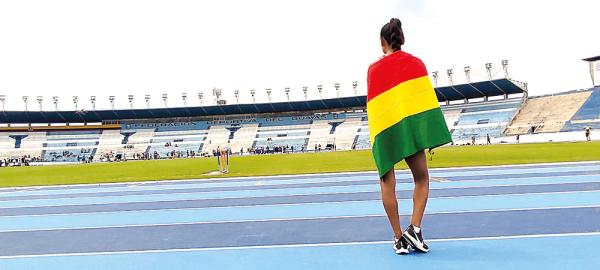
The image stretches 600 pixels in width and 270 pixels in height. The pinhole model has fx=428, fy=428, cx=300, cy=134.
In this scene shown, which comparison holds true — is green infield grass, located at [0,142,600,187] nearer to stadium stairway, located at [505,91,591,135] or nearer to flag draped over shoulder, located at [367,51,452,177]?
flag draped over shoulder, located at [367,51,452,177]

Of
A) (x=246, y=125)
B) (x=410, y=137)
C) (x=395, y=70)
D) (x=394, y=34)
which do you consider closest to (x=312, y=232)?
(x=410, y=137)

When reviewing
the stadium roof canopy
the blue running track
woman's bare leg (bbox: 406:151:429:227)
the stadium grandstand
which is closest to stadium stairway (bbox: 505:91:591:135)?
the stadium grandstand

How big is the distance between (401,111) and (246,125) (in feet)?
193

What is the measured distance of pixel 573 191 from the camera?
242 inches

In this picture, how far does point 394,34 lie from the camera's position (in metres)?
2.97

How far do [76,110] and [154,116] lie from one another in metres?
10.1

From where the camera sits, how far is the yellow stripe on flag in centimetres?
298

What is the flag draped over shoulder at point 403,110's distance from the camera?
2973 millimetres

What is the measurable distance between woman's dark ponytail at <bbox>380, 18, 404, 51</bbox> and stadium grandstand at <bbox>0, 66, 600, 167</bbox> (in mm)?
41594

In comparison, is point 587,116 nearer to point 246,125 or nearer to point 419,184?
point 246,125

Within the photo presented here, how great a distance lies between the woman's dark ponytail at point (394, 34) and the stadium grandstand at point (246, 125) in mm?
41594

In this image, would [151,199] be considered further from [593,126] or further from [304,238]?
[593,126]

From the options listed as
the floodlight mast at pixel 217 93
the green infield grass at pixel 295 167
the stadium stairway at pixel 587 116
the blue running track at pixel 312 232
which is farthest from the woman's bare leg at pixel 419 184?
the floodlight mast at pixel 217 93

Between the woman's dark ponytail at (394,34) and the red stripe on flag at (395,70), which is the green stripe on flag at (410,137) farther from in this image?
the woman's dark ponytail at (394,34)
